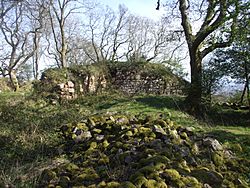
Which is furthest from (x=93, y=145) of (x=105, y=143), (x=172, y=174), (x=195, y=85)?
(x=195, y=85)

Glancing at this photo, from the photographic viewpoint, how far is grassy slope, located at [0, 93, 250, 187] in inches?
293

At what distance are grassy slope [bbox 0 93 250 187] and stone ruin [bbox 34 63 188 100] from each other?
1.21 metres

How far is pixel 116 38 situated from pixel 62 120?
70.4 feet

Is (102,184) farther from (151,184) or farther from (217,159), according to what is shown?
(217,159)

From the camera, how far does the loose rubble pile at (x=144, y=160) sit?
5.62 metres

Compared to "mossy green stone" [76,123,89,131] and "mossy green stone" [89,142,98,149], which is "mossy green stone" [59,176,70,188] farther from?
"mossy green stone" [76,123,89,131]

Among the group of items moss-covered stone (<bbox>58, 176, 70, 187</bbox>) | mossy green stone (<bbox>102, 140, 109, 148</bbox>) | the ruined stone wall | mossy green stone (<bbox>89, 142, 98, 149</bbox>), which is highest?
the ruined stone wall

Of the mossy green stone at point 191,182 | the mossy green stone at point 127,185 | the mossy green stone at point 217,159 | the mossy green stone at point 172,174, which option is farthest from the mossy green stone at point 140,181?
the mossy green stone at point 217,159

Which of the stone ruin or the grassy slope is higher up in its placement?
the stone ruin

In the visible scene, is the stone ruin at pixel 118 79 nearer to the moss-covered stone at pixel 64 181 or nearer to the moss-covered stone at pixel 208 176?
the moss-covered stone at pixel 64 181

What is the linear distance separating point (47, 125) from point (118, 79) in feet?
25.2

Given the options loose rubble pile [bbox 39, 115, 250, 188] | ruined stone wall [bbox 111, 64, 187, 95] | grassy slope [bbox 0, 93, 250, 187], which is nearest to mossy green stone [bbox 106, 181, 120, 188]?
loose rubble pile [bbox 39, 115, 250, 188]

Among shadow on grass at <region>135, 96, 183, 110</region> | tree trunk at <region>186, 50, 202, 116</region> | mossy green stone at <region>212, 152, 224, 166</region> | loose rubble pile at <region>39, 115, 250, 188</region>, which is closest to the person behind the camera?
loose rubble pile at <region>39, 115, 250, 188</region>

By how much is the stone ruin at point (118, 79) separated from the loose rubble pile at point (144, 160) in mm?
6795
